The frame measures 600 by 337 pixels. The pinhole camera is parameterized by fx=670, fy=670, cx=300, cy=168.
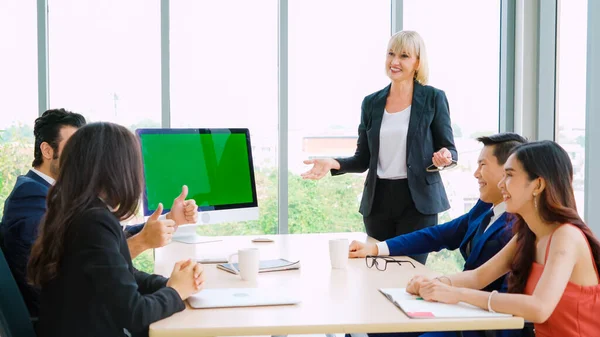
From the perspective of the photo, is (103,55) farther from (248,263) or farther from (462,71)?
(248,263)

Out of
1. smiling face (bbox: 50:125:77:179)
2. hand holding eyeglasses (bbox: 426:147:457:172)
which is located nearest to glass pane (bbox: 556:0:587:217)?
hand holding eyeglasses (bbox: 426:147:457:172)

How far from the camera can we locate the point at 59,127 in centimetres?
249

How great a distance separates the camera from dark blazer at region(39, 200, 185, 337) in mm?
1587

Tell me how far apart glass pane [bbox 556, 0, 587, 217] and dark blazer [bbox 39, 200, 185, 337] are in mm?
2924

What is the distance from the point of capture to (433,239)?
2.60 m

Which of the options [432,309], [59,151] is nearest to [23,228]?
[59,151]

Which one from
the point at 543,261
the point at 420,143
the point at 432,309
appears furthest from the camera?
the point at 420,143

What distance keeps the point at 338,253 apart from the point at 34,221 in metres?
0.99

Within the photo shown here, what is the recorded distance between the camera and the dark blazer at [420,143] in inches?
122

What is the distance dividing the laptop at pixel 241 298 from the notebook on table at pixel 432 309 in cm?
27

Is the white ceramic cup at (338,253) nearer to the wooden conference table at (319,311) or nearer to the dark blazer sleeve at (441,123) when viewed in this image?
the wooden conference table at (319,311)

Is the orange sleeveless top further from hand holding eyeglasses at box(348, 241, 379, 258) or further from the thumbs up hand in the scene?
the thumbs up hand

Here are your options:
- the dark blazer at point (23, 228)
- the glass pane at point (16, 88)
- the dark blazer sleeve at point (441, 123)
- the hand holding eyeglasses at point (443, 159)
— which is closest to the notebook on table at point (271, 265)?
the dark blazer at point (23, 228)

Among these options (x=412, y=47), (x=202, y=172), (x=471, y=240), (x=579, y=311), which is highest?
(x=412, y=47)
